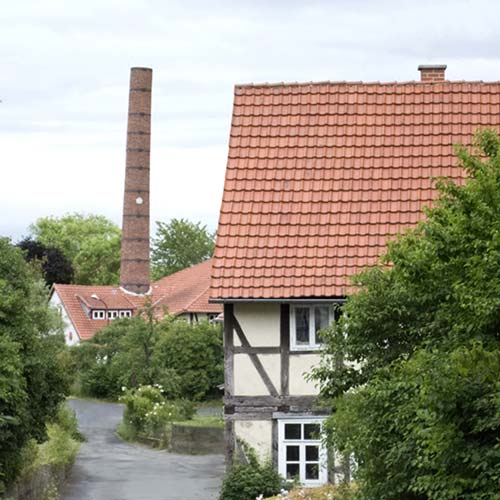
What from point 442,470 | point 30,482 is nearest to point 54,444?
point 30,482

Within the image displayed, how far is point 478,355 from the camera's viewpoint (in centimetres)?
1260

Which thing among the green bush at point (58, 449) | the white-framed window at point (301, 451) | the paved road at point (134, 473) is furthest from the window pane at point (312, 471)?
the green bush at point (58, 449)

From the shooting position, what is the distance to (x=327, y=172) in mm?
27828

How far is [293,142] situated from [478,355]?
1605 centimetres

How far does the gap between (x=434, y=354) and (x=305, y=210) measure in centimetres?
1371

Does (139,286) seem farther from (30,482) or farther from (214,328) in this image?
(30,482)

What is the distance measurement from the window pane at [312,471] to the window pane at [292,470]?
18cm

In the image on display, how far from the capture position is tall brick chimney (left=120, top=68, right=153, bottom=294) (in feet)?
235

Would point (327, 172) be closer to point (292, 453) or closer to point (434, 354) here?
point (292, 453)

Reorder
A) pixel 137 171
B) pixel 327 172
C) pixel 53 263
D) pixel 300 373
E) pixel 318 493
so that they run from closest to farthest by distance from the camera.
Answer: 1. pixel 318 493
2. pixel 300 373
3. pixel 327 172
4. pixel 137 171
5. pixel 53 263

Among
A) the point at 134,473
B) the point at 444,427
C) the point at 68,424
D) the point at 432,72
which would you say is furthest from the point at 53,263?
the point at 444,427

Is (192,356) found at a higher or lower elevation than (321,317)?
higher

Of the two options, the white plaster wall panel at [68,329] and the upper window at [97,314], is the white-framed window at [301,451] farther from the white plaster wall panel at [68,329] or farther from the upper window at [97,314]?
the upper window at [97,314]

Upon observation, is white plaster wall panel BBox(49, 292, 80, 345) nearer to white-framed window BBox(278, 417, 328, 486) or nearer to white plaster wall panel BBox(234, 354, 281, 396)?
white-framed window BBox(278, 417, 328, 486)
